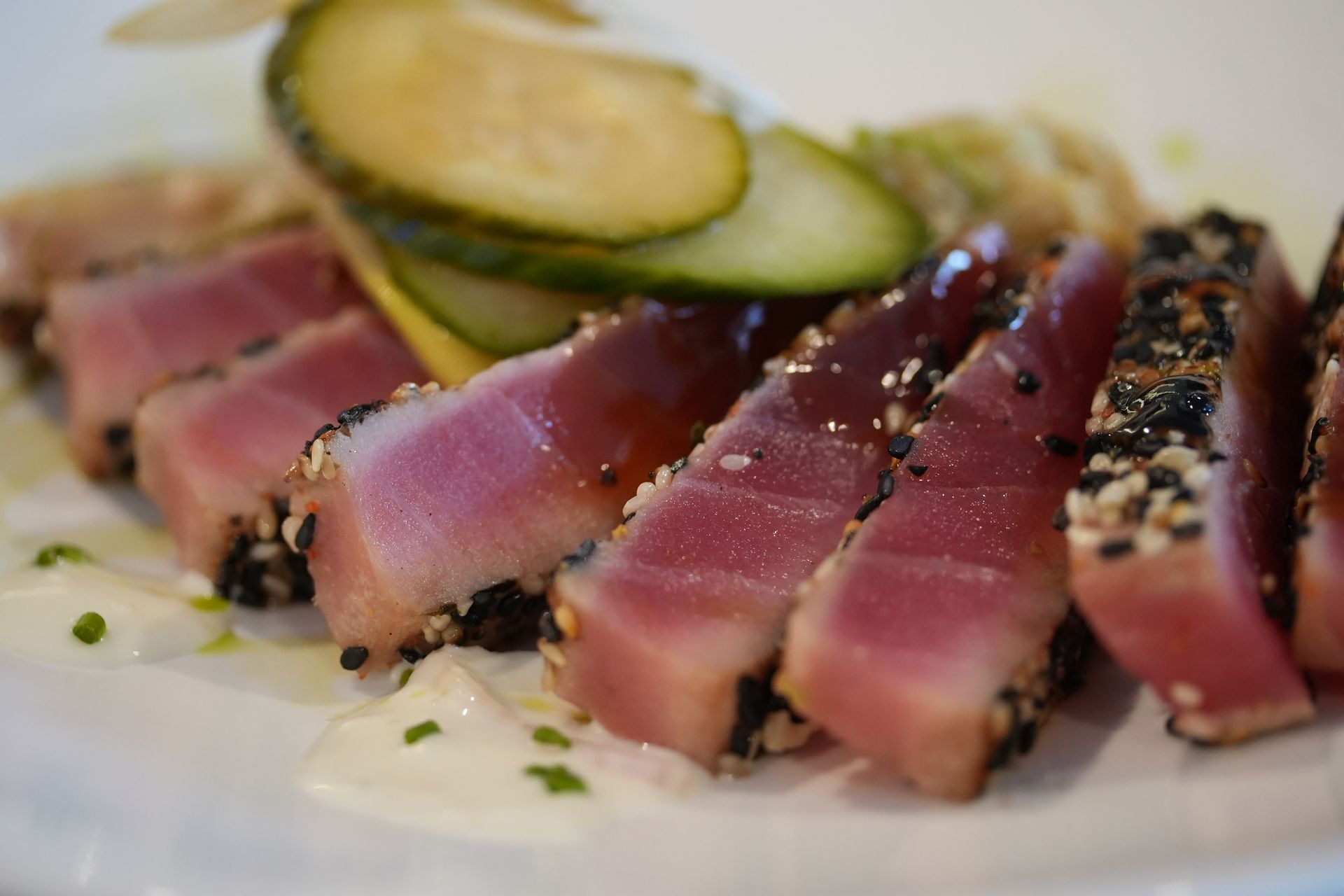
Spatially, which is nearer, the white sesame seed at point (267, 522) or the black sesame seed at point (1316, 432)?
the black sesame seed at point (1316, 432)

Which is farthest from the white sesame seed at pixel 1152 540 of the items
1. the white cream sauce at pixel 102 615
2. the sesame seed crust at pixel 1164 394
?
the white cream sauce at pixel 102 615

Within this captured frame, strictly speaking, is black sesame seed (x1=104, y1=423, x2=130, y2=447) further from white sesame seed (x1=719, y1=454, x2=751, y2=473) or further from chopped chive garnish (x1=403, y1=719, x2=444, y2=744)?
white sesame seed (x1=719, y1=454, x2=751, y2=473)

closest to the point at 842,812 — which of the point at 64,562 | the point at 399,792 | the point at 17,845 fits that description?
the point at 399,792

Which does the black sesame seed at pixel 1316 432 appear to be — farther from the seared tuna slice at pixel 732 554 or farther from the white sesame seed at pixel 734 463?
the white sesame seed at pixel 734 463

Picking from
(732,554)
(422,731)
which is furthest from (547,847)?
(732,554)

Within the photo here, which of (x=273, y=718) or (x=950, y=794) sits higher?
(x=950, y=794)

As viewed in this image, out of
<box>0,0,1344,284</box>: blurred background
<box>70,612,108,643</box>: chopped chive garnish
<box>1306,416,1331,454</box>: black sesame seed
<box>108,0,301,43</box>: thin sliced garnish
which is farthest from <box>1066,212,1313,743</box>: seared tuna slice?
<box>108,0,301,43</box>: thin sliced garnish

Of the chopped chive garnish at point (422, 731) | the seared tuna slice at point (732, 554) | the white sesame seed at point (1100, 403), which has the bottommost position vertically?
the chopped chive garnish at point (422, 731)

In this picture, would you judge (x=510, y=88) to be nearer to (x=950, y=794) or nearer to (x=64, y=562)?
(x=64, y=562)
